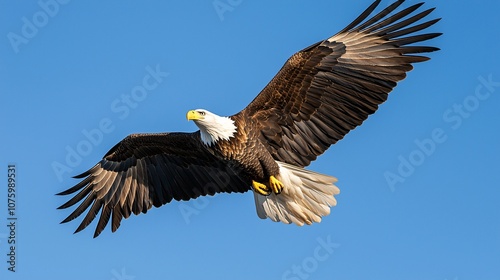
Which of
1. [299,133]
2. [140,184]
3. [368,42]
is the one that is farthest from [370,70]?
[140,184]

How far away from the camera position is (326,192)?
32.2 feet

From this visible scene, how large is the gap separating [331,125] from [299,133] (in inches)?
14.2

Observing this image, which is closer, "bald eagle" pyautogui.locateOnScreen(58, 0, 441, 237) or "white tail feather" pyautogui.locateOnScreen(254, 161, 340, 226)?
"bald eagle" pyautogui.locateOnScreen(58, 0, 441, 237)

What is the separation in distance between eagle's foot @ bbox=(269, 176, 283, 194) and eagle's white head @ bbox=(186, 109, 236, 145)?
0.69 metres

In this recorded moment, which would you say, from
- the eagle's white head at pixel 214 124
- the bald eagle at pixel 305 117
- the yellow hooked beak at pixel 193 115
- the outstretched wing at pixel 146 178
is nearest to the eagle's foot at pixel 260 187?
the bald eagle at pixel 305 117

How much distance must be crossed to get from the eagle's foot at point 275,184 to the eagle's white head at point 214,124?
69cm

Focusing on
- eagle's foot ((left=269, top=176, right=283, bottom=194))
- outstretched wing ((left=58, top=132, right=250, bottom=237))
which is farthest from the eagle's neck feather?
outstretched wing ((left=58, top=132, right=250, bottom=237))

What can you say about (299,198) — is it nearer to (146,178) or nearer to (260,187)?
(260,187)

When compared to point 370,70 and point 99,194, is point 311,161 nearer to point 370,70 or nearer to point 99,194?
point 370,70

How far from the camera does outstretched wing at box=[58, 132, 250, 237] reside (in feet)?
34.0

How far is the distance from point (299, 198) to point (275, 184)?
40cm

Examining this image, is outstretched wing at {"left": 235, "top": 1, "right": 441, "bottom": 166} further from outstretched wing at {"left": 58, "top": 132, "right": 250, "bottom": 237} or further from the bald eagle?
outstretched wing at {"left": 58, "top": 132, "right": 250, "bottom": 237}

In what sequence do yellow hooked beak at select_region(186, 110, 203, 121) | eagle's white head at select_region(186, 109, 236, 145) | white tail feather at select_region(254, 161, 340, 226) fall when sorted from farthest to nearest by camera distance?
1. white tail feather at select_region(254, 161, 340, 226)
2. eagle's white head at select_region(186, 109, 236, 145)
3. yellow hooked beak at select_region(186, 110, 203, 121)

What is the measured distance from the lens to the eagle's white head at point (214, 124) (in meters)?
9.34
